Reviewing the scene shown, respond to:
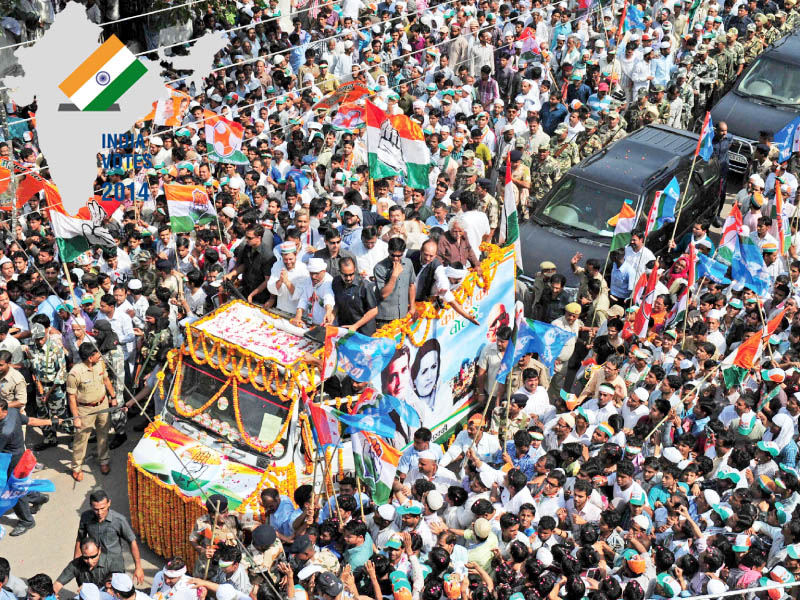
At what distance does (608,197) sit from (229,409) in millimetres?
6269

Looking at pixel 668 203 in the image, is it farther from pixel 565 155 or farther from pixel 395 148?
pixel 395 148

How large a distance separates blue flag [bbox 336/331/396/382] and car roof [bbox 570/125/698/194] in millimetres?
5565

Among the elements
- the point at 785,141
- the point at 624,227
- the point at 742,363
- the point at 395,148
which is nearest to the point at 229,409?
the point at 395,148

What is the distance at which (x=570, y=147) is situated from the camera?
16.8 m

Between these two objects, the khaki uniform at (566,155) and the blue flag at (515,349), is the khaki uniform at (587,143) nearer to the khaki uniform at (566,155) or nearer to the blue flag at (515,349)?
the khaki uniform at (566,155)

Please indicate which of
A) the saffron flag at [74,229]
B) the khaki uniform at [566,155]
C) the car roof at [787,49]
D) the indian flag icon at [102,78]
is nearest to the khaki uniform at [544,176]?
the khaki uniform at [566,155]

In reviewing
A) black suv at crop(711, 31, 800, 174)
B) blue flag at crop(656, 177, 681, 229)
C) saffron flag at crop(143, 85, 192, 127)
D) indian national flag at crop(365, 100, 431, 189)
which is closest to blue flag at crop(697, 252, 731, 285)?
blue flag at crop(656, 177, 681, 229)

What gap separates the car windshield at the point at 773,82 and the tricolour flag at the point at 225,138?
8306mm

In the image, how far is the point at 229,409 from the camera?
11.0 m

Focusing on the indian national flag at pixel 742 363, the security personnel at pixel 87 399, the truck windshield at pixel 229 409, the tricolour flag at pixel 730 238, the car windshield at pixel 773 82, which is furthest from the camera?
the car windshield at pixel 773 82

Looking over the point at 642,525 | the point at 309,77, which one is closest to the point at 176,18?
the point at 309,77

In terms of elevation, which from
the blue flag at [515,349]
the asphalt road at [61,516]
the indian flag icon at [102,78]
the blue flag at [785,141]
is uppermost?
the indian flag icon at [102,78]

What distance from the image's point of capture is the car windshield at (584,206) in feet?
49.1

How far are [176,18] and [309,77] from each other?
11.9ft
